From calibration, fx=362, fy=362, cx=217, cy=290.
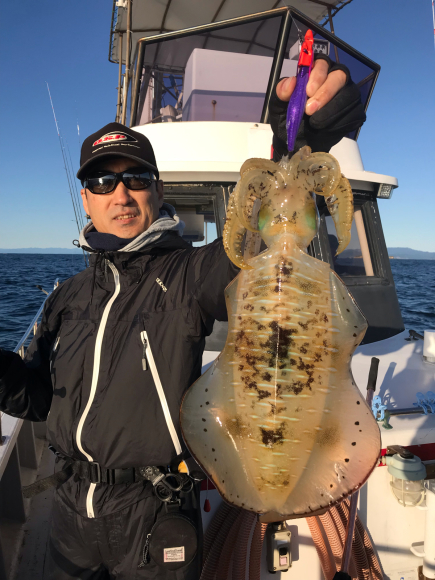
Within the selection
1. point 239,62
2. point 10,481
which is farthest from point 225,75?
point 10,481

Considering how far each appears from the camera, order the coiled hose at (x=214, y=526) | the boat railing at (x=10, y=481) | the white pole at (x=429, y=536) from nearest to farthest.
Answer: the coiled hose at (x=214, y=526) → the white pole at (x=429, y=536) → the boat railing at (x=10, y=481)

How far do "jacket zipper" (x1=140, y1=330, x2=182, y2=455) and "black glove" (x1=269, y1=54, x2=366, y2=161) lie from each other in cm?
139

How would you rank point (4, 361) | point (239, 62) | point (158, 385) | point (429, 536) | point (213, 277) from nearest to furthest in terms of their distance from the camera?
point (213, 277)
point (158, 385)
point (4, 361)
point (429, 536)
point (239, 62)

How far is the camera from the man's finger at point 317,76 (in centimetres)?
177

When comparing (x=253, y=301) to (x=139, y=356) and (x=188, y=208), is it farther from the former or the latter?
(x=188, y=208)

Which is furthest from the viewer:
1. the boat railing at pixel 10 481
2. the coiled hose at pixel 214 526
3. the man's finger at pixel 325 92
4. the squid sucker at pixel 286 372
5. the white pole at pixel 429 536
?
the boat railing at pixel 10 481

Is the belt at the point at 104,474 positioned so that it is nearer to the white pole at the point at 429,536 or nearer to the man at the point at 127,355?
the man at the point at 127,355

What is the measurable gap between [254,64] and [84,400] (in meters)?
5.67

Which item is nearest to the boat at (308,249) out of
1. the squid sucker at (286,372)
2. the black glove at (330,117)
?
the squid sucker at (286,372)

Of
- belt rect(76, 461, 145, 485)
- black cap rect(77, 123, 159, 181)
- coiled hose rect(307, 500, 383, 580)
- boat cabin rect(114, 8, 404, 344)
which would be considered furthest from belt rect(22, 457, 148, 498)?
boat cabin rect(114, 8, 404, 344)

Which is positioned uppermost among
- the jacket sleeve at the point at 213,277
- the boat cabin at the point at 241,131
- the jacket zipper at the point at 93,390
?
the boat cabin at the point at 241,131

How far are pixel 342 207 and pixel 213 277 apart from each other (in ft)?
2.40

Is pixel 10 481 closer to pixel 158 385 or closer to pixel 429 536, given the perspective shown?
pixel 158 385

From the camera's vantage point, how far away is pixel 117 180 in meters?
2.31
